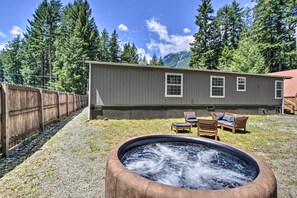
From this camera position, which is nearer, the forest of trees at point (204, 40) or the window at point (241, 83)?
the window at point (241, 83)

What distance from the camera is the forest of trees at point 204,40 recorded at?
Answer: 2192cm

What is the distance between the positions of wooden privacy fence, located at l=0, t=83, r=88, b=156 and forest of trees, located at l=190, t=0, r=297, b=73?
2540 centimetres

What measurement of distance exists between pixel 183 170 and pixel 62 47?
24521mm

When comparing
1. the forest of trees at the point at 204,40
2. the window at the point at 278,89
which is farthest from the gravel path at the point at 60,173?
the forest of trees at the point at 204,40

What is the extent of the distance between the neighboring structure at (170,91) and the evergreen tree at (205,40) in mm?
17895

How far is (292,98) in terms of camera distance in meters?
15.6

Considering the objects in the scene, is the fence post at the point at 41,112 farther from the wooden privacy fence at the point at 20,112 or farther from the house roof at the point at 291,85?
the house roof at the point at 291,85

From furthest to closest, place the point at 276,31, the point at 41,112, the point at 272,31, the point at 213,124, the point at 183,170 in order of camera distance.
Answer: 1. the point at 272,31
2. the point at 276,31
3. the point at 41,112
4. the point at 213,124
5. the point at 183,170

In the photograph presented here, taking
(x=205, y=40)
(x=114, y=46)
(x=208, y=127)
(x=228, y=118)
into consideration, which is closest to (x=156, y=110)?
(x=228, y=118)

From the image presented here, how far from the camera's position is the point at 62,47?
22.4 m

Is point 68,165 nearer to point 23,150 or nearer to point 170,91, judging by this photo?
point 23,150

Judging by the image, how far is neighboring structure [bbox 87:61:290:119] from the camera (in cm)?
939

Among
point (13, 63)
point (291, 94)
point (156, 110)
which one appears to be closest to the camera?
point (156, 110)

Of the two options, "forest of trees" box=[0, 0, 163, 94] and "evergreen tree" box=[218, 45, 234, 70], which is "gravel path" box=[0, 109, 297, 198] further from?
"evergreen tree" box=[218, 45, 234, 70]
